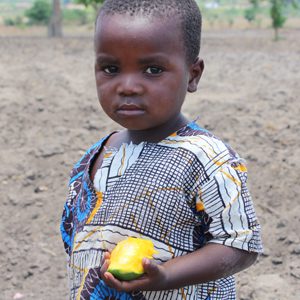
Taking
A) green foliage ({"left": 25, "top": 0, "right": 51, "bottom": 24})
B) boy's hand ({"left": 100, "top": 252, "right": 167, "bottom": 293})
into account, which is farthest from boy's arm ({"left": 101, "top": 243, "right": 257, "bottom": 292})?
green foliage ({"left": 25, "top": 0, "right": 51, "bottom": 24})

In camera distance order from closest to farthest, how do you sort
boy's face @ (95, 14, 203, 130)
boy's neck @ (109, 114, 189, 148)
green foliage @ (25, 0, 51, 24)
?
boy's face @ (95, 14, 203, 130) < boy's neck @ (109, 114, 189, 148) < green foliage @ (25, 0, 51, 24)

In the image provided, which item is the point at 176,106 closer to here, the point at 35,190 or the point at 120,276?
the point at 120,276

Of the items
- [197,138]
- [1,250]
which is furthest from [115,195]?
[1,250]

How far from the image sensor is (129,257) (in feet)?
4.40

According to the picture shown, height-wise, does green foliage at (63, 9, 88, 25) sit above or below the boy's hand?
below

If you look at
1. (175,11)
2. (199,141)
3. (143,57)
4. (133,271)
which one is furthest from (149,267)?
(175,11)

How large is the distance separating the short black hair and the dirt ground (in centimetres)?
190

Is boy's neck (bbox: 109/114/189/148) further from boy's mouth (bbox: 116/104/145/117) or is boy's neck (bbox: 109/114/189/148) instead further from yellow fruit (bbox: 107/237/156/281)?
yellow fruit (bbox: 107/237/156/281)

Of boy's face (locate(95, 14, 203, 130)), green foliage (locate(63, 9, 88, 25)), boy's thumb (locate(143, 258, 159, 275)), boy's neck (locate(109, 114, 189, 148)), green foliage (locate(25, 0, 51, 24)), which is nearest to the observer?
boy's thumb (locate(143, 258, 159, 275))

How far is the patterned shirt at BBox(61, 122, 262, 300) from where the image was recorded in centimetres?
148

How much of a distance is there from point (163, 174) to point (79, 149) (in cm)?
384

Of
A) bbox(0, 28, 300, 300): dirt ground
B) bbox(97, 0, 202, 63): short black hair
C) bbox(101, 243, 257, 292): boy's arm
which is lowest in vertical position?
bbox(0, 28, 300, 300): dirt ground

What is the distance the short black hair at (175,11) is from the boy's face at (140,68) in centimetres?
2

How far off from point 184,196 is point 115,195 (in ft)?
0.58
